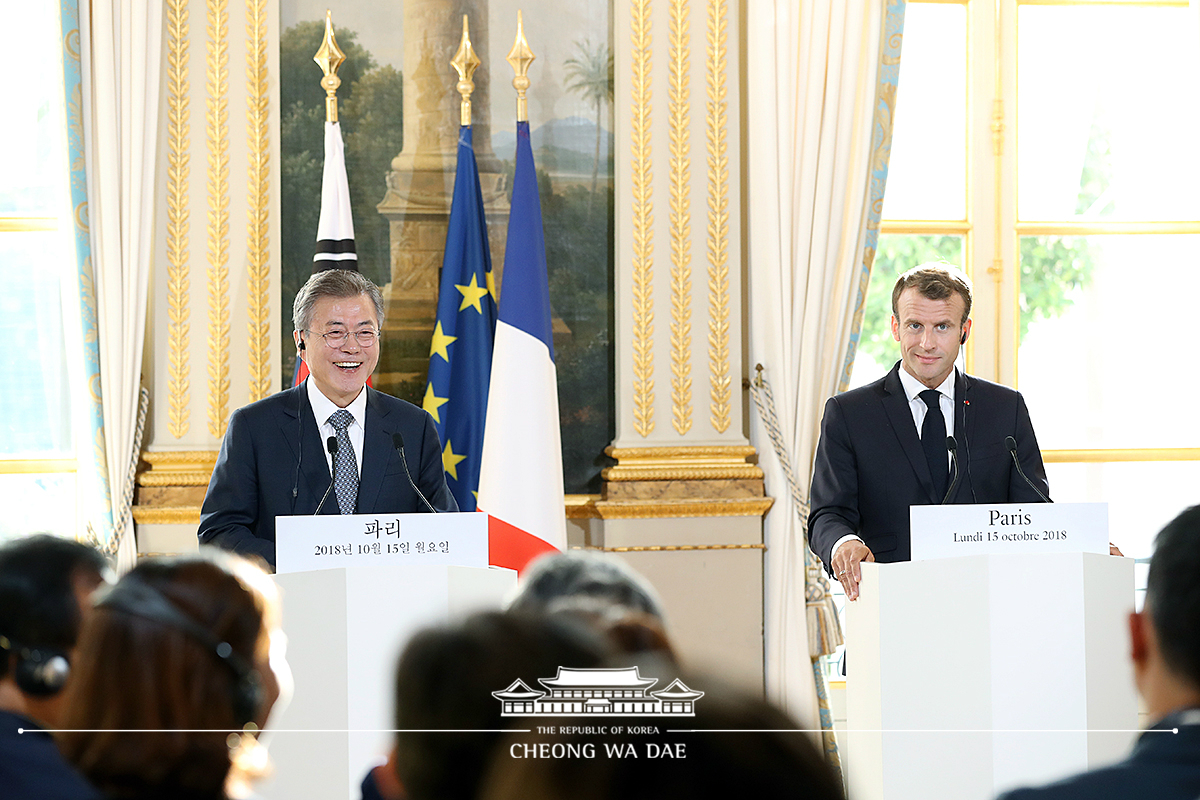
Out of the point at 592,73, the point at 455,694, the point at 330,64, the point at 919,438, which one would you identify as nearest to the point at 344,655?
the point at 455,694

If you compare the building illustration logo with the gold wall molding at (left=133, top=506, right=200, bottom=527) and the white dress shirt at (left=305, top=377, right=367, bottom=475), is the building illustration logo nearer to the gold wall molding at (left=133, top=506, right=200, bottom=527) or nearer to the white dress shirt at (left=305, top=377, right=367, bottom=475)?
the white dress shirt at (left=305, top=377, right=367, bottom=475)

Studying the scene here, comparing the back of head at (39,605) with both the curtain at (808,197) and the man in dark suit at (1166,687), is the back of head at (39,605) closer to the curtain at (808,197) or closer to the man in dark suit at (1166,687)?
the man in dark suit at (1166,687)

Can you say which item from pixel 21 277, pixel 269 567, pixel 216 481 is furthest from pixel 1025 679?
pixel 21 277

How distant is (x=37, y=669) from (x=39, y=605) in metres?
0.08

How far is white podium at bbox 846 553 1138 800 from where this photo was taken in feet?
6.10

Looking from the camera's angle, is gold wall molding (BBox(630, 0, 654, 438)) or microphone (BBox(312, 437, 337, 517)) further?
gold wall molding (BBox(630, 0, 654, 438))

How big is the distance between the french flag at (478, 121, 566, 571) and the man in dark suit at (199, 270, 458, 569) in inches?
37.9

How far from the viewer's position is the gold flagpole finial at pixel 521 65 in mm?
4125

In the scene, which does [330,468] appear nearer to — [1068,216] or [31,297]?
[31,297]

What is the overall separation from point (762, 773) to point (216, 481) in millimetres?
2270

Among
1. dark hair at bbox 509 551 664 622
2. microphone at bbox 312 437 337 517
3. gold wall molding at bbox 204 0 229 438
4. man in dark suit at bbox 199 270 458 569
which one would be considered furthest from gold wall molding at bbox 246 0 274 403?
dark hair at bbox 509 551 664 622

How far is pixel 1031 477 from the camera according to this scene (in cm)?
287

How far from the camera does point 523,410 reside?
4.00 meters

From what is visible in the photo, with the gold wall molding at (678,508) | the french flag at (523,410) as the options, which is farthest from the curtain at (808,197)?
the french flag at (523,410)
